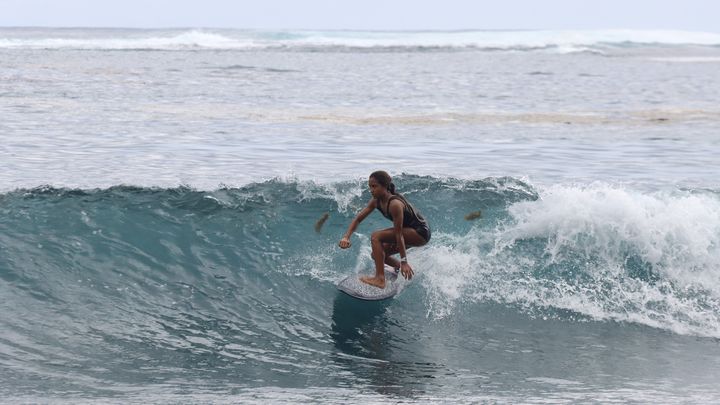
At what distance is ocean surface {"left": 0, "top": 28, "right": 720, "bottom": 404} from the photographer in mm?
8922

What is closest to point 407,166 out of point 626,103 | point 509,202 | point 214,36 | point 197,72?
point 509,202

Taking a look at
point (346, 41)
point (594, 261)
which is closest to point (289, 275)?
point (594, 261)

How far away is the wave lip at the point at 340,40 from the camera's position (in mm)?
74875

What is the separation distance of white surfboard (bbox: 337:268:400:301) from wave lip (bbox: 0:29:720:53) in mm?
60916

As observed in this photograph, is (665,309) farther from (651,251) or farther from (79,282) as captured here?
(79,282)

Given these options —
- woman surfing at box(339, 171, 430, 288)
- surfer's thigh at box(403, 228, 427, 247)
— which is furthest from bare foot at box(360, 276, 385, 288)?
surfer's thigh at box(403, 228, 427, 247)

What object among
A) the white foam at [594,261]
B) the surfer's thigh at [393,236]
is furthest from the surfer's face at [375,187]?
the white foam at [594,261]

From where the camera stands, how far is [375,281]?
1065cm

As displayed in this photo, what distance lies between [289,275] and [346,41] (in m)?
77.7

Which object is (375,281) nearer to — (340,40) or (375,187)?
(375,187)

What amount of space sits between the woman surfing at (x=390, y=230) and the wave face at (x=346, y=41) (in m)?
61.2

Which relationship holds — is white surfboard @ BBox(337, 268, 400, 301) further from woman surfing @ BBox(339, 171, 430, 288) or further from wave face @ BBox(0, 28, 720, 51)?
wave face @ BBox(0, 28, 720, 51)

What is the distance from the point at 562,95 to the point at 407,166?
21553 millimetres

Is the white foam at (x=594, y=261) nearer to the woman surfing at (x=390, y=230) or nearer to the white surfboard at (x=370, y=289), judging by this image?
the white surfboard at (x=370, y=289)
